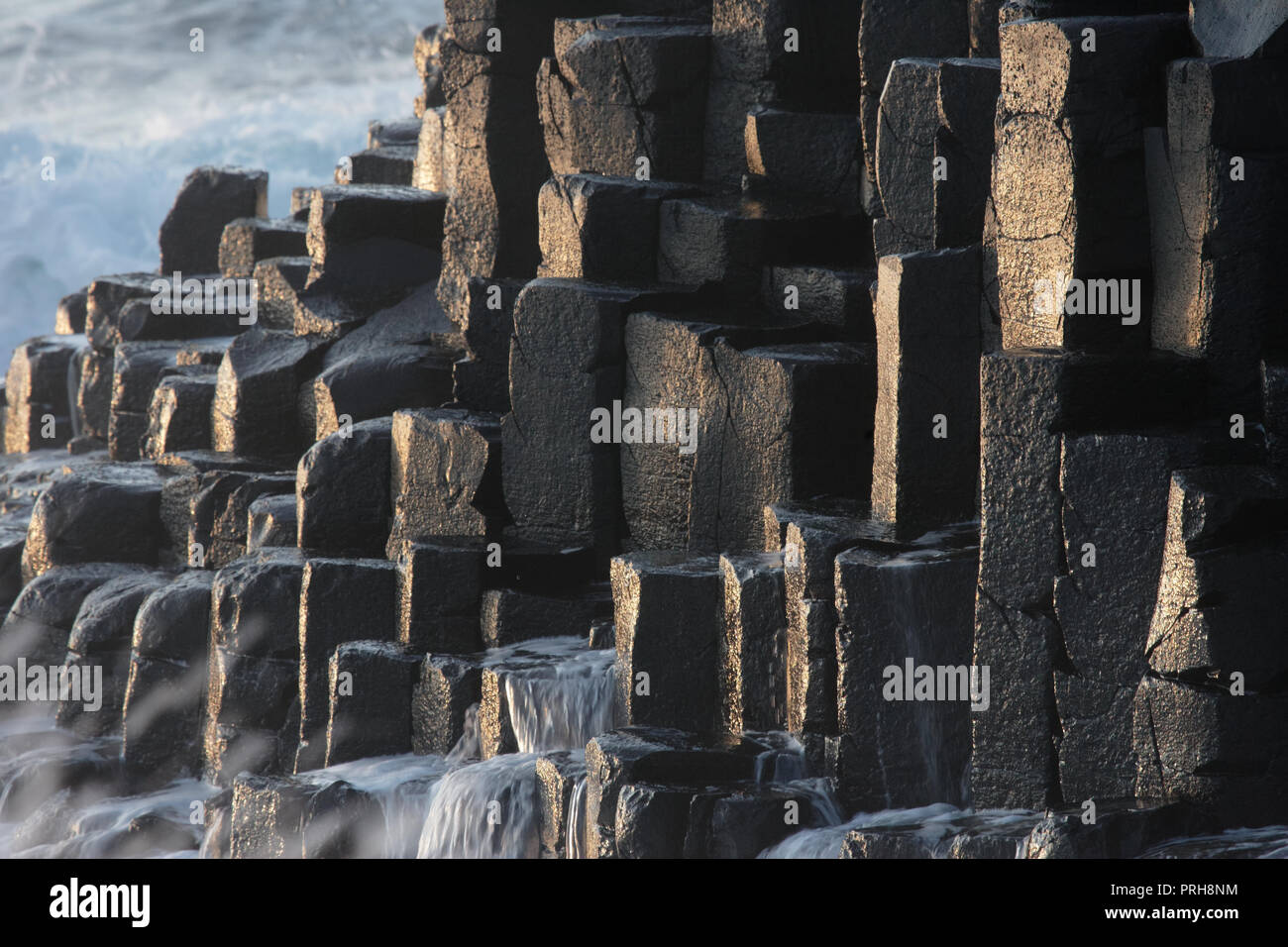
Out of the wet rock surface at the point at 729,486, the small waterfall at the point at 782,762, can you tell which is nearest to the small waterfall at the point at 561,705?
the wet rock surface at the point at 729,486

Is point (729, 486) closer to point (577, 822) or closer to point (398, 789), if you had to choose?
point (577, 822)

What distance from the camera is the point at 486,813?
888cm

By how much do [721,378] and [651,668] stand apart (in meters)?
1.71

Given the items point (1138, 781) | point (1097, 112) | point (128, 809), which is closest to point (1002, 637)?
point (1138, 781)

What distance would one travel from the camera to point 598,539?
10.5m
